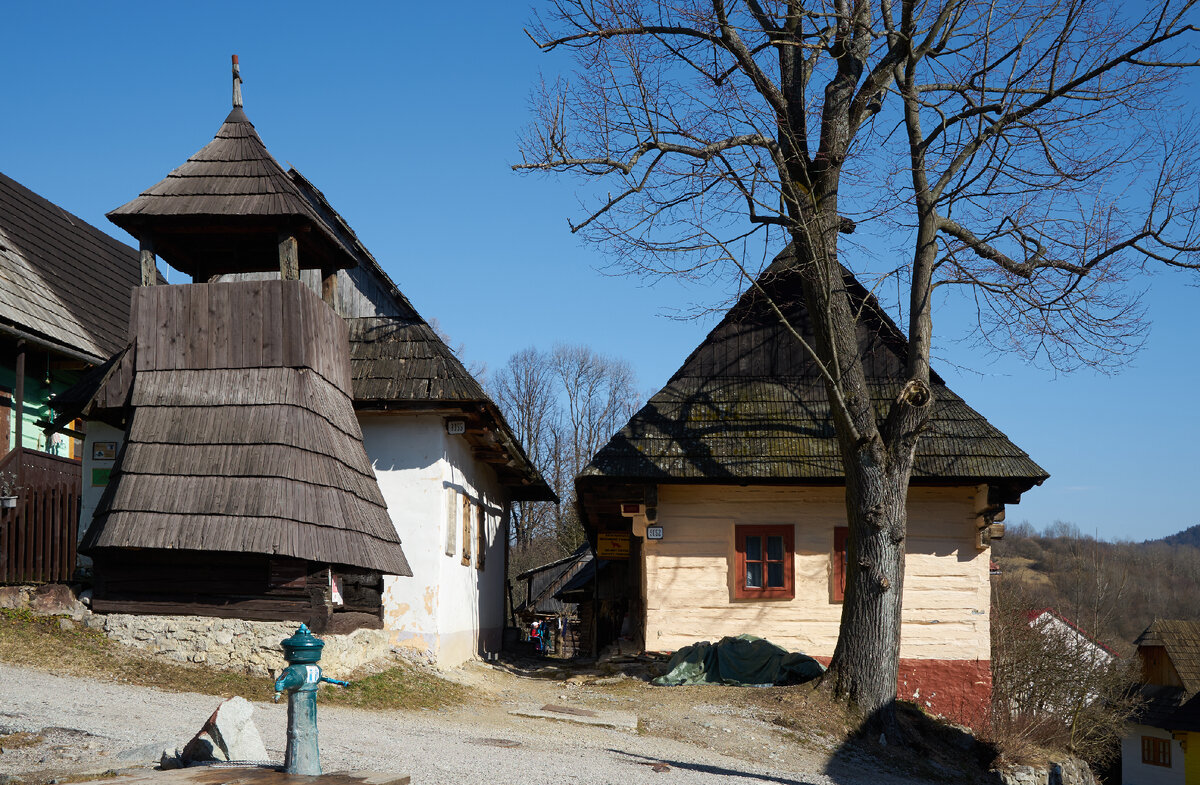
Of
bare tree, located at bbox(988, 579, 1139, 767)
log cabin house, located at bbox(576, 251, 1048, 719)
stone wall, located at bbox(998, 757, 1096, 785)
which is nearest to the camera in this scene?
stone wall, located at bbox(998, 757, 1096, 785)

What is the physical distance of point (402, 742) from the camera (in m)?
8.23

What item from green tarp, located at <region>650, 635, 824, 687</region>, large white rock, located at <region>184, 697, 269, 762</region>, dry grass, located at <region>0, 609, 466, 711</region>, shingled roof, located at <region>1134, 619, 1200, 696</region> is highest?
large white rock, located at <region>184, 697, 269, 762</region>

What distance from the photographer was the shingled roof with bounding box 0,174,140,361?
1508cm

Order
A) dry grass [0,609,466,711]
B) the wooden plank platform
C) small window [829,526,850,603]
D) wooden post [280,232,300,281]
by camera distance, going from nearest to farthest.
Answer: the wooden plank platform, dry grass [0,609,466,711], wooden post [280,232,300,281], small window [829,526,850,603]

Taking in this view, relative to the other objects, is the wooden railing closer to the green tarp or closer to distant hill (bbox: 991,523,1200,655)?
the green tarp

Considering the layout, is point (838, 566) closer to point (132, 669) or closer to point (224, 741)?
point (132, 669)

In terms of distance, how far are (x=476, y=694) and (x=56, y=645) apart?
4682 mm

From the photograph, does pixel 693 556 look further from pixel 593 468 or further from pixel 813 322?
pixel 813 322

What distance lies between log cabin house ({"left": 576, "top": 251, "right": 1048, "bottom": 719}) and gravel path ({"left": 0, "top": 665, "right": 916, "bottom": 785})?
13.6ft

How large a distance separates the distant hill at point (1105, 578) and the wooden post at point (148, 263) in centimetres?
4346

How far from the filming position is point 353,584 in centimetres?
1299

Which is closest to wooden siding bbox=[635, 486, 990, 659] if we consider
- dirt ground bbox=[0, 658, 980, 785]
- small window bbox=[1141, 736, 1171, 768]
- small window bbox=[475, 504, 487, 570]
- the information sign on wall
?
dirt ground bbox=[0, 658, 980, 785]

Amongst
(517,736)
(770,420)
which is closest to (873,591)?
(770,420)

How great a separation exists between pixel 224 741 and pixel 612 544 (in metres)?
13.6
